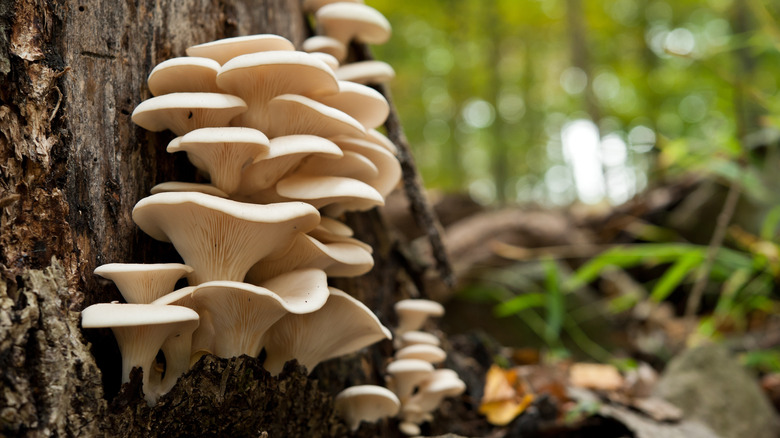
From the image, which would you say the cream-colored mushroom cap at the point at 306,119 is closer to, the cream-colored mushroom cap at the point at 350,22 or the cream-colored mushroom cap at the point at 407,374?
the cream-colored mushroom cap at the point at 350,22

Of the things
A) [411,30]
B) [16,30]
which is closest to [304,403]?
[16,30]

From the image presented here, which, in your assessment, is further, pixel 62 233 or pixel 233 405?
pixel 233 405

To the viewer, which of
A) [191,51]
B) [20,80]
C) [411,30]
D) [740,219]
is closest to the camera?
[20,80]

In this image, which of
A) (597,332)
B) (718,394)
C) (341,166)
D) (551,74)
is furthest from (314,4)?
(551,74)

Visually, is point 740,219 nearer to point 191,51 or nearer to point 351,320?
point 351,320

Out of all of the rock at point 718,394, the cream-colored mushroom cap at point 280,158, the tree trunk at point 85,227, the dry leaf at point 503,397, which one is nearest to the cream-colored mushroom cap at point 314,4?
the tree trunk at point 85,227

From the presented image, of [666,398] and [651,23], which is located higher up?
[651,23]

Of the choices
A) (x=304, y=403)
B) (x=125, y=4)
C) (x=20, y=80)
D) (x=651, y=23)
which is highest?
(x=651, y=23)
